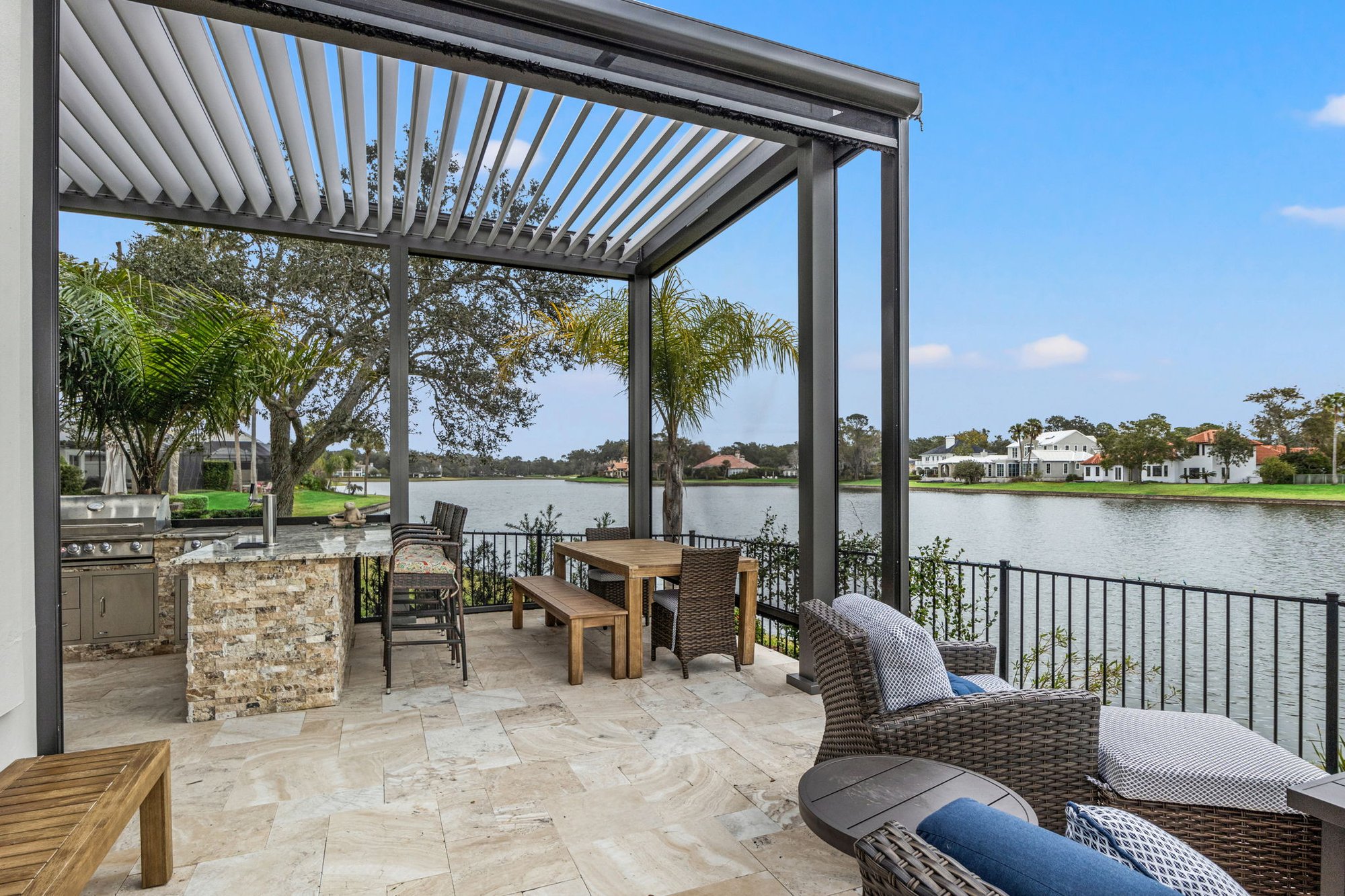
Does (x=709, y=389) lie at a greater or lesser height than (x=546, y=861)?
greater

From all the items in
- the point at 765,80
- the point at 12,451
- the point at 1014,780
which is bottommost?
the point at 1014,780

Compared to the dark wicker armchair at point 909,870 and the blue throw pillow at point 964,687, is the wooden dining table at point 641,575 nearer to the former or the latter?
the blue throw pillow at point 964,687

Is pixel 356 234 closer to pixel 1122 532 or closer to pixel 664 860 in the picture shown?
pixel 664 860

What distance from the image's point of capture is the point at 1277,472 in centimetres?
328

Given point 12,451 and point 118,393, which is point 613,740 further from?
point 118,393

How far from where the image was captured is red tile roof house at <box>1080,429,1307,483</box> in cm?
335

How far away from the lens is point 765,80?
3.01 metres

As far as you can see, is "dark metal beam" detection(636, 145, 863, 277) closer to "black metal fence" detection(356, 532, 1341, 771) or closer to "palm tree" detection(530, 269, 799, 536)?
"palm tree" detection(530, 269, 799, 536)

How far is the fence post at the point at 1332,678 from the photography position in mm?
2691

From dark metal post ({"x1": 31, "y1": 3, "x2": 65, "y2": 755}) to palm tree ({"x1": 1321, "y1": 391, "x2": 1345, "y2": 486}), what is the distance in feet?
16.8

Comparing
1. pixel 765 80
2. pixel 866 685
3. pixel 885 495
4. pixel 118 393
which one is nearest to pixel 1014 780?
pixel 866 685

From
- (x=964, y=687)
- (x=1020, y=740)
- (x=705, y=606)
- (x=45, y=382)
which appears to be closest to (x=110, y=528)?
(x=45, y=382)

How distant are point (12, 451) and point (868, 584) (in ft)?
13.7

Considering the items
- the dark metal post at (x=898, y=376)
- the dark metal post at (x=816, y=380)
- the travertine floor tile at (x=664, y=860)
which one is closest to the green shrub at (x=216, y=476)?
the dark metal post at (x=816, y=380)
